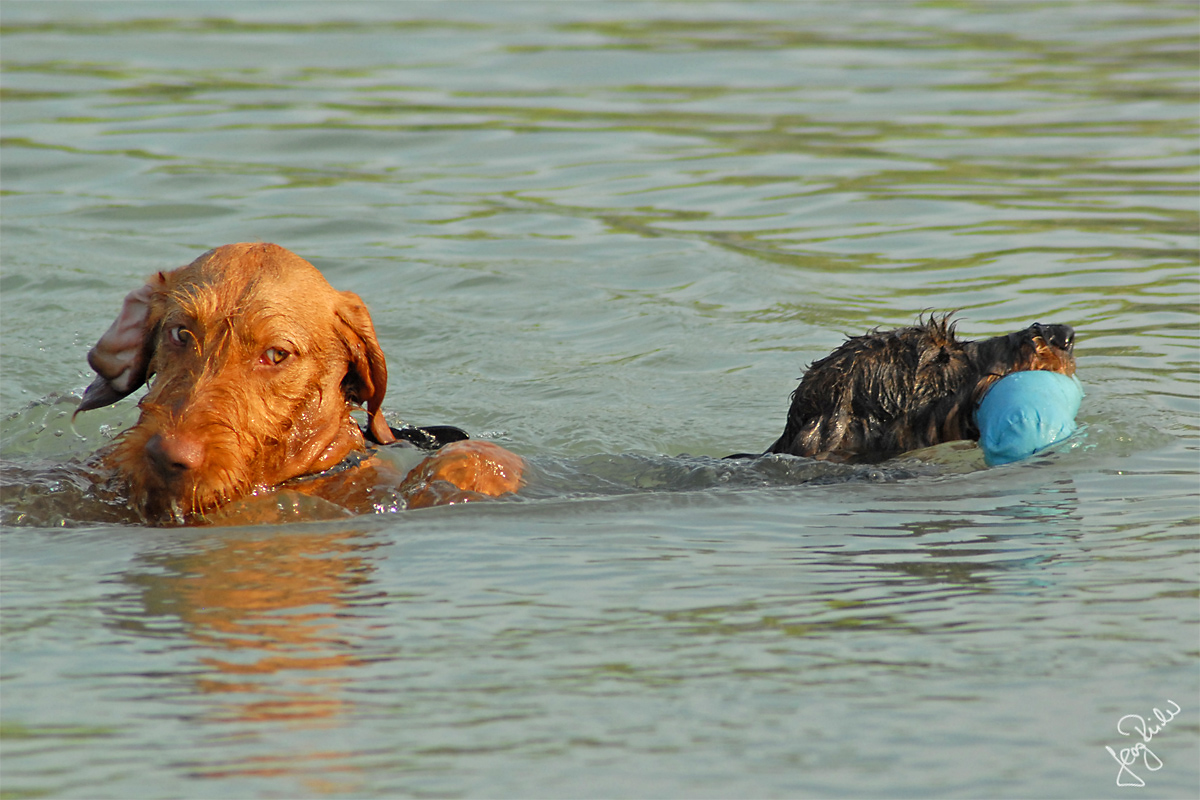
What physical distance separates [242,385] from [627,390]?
10.6 ft

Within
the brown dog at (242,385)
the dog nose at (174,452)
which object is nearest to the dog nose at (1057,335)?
the brown dog at (242,385)

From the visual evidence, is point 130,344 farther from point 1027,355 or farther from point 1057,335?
point 1057,335

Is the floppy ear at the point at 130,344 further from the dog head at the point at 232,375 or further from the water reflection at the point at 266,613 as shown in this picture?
the water reflection at the point at 266,613

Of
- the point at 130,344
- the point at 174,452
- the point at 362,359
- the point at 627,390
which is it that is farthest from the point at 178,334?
the point at 627,390

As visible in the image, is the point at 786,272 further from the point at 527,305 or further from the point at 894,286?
the point at 527,305

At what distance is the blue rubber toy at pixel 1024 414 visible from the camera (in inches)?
237

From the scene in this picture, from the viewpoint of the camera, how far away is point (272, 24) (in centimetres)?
1798

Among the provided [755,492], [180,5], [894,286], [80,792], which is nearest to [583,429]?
[755,492]

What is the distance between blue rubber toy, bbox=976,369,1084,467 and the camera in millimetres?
6012

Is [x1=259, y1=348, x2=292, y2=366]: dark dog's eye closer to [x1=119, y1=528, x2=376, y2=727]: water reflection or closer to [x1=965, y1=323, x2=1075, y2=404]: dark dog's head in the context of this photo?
[x1=119, y1=528, x2=376, y2=727]: water reflection

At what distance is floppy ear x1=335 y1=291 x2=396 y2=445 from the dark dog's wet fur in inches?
66.0

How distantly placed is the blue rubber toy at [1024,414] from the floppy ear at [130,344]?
10.4ft

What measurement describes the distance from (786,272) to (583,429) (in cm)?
287

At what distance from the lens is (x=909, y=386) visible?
6.22 metres
